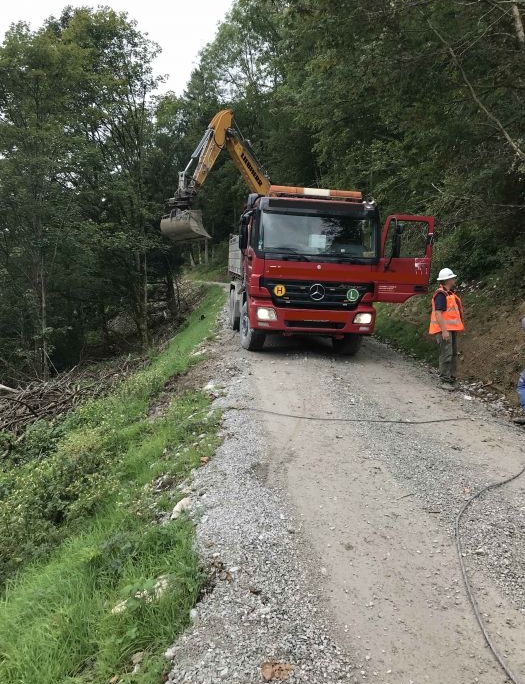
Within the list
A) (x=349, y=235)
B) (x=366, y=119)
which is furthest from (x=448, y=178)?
(x=366, y=119)

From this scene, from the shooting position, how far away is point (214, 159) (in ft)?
42.5

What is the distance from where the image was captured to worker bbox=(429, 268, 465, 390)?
7922 millimetres

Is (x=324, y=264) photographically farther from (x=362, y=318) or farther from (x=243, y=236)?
(x=243, y=236)

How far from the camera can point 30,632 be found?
10.4 feet

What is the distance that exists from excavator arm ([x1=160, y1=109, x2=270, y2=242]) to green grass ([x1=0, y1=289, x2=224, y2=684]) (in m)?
7.10

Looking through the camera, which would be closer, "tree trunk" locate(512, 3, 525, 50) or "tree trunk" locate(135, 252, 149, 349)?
"tree trunk" locate(512, 3, 525, 50)

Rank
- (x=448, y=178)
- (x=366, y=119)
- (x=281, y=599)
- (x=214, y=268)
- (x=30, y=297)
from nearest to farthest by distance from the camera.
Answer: (x=281, y=599), (x=448, y=178), (x=366, y=119), (x=30, y=297), (x=214, y=268)

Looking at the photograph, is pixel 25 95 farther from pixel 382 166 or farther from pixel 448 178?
pixel 448 178

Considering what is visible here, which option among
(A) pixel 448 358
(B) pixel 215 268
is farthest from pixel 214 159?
(B) pixel 215 268

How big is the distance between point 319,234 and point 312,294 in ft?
3.62

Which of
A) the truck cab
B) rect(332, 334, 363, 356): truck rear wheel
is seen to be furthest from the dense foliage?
rect(332, 334, 363, 356): truck rear wheel

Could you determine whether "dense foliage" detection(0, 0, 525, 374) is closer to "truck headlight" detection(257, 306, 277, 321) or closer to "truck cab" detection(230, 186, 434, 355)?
"truck cab" detection(230, 186, 434, 355)

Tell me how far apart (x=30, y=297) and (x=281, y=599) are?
1609cm

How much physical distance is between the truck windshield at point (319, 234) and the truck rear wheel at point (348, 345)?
1.59 metres
